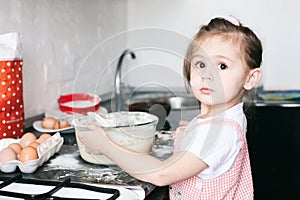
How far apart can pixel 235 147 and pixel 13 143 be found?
1.90ft

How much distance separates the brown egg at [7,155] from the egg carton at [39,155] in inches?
0.6

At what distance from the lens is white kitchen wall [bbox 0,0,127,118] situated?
1689 millimetres

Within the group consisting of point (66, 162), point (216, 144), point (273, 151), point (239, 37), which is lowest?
point (273, 151)

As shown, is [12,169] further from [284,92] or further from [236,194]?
[284,92]

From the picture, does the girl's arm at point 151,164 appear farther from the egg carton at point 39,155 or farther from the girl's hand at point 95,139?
the egg carton at point 39,155

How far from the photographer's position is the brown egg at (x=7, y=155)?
119cm

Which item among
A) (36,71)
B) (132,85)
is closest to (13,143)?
Result: (36,71)

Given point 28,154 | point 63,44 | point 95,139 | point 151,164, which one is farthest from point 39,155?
point 63,44

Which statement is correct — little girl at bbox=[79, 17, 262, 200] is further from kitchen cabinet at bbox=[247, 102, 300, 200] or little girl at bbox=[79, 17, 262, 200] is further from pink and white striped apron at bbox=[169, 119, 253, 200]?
kitchen cabinet at bbox=[247, 102, 300, 200]

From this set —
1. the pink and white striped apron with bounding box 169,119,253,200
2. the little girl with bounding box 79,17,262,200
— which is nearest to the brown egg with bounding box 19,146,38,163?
the little girl with bounding box 79,17,262,200

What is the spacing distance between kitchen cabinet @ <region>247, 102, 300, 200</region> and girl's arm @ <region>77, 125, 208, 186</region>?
109 centimetres

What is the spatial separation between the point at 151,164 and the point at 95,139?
0.14 m

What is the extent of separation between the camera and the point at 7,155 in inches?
47.1

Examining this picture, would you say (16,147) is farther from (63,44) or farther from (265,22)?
(265,22)
